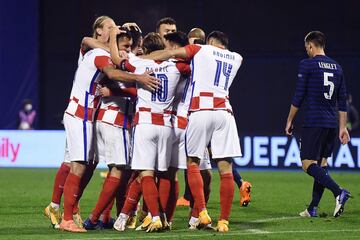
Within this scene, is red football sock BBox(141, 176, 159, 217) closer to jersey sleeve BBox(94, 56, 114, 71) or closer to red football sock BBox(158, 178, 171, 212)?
red football sock BBox(158, 178, 171, 212)

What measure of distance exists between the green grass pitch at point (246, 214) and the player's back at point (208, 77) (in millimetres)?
1289

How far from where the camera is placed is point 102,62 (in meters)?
10.3

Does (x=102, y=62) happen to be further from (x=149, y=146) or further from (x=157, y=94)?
(x=149, y=146)

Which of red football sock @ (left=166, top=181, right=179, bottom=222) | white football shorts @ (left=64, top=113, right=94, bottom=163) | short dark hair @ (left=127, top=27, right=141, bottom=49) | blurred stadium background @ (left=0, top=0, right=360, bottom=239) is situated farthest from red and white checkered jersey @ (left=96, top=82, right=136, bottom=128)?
blurred stadium background @ (left=0, top=0, right=360, bottom=239)

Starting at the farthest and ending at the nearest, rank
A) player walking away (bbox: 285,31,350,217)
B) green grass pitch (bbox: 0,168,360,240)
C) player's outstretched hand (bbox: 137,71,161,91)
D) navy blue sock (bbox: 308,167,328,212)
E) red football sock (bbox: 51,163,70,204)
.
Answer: navy blue sock (bbox: 308,167,328,212)
player walking away (bbox: 285,31,350,217)
red football sock (bbox: 51,163,70,204)
player's outstretched hand (bbox: 137,71,161,91)
green grass pitch (bbox: 0,168,360,240)

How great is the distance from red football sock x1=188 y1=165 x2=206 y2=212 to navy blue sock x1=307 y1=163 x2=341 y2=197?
6.15 feet

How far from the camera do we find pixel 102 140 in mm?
10492

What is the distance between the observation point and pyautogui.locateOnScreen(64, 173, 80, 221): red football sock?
10.2 m

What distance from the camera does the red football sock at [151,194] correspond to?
394 inches

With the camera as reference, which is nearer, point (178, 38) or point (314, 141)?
point (178, 38)

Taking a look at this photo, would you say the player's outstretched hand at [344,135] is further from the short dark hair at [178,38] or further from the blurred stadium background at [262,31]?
the blurred stadium background at [262,31]

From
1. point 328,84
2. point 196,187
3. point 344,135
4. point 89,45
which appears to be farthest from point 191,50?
point 344,135

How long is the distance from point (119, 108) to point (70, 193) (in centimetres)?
98

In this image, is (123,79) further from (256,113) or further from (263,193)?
(256,113)
